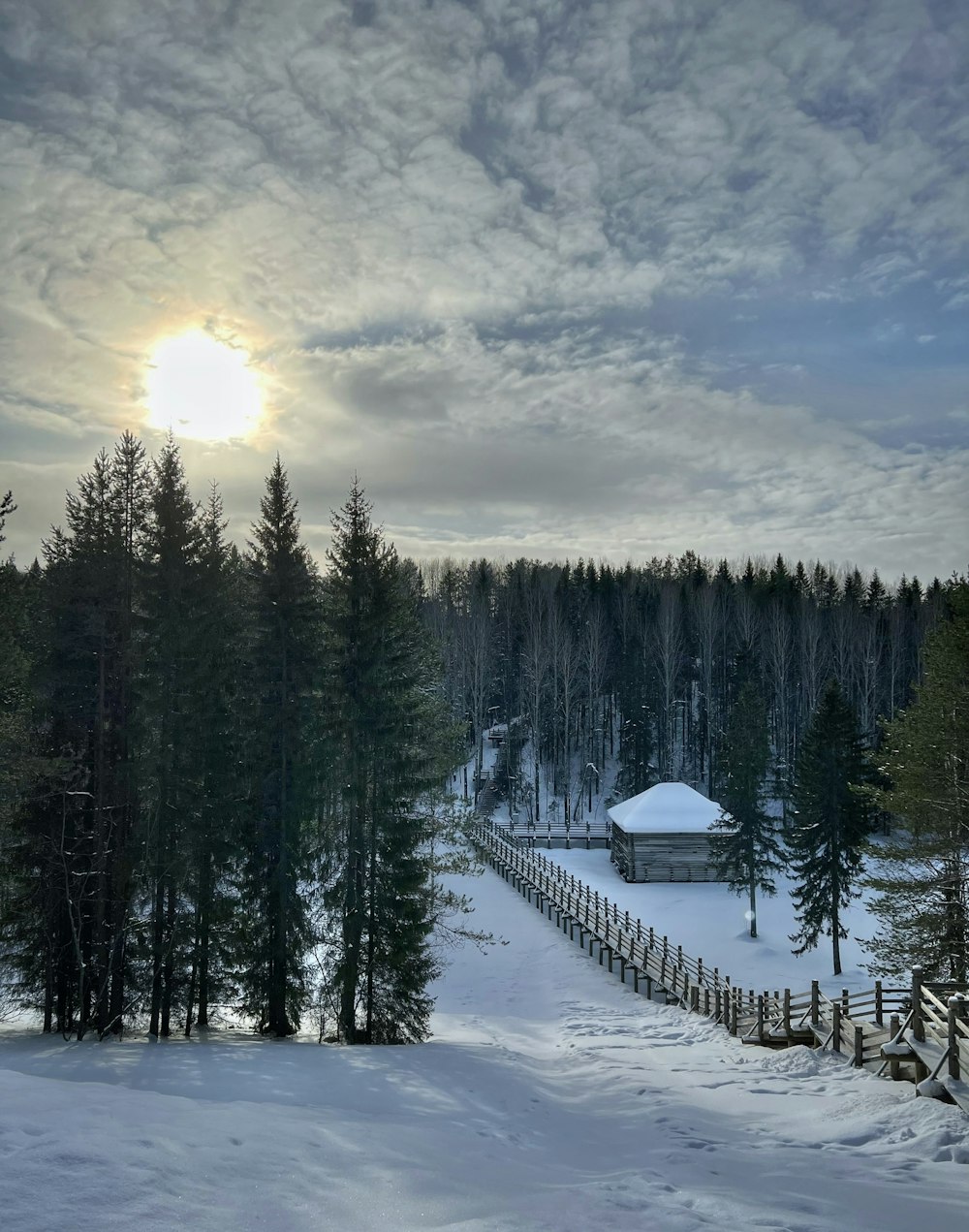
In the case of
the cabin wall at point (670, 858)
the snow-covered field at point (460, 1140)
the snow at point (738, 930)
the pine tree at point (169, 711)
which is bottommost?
the snow at point (738, 930)

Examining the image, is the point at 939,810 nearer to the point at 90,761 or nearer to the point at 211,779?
the point at 211,779

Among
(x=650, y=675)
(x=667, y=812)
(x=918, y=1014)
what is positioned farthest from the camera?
(x=650, y=675)

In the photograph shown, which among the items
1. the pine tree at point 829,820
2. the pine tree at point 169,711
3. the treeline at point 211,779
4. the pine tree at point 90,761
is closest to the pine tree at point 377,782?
the treeline at point 211,779

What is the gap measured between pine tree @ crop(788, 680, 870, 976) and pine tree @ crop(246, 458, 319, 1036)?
21.1 m

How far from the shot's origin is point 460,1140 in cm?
1001

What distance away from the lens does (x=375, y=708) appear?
19703 mm

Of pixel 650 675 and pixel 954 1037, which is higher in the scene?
pixel 650 675

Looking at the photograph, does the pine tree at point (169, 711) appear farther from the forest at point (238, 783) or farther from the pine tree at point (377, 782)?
the pine tree at point (377, 782)

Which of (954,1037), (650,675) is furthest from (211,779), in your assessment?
(650,675)

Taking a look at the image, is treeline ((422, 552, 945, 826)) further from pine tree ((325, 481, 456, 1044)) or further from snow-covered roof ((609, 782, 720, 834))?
pine tree ((325, 481, 456, 1044))

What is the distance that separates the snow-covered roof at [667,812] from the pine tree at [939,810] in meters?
26.0

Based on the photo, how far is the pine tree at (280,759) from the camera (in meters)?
18.9

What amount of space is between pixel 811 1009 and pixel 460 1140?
10514 mm

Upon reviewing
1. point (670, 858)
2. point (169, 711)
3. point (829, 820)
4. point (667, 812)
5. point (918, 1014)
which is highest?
→ point (169, 711)
